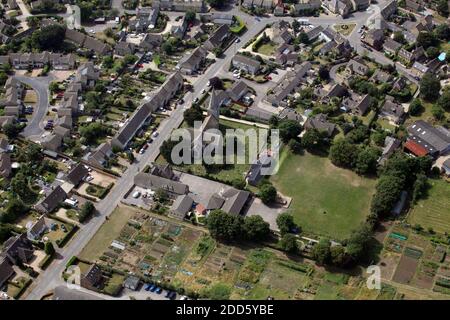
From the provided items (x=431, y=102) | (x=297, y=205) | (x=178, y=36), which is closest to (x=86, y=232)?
(x=297, y=205)

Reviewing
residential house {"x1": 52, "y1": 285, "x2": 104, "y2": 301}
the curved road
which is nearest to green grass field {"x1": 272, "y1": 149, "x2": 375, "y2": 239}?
the curved road

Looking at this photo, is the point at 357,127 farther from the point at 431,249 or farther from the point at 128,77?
the point at 128,77

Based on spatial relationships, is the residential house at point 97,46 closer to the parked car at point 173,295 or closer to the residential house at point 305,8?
the residential house at point 305,8

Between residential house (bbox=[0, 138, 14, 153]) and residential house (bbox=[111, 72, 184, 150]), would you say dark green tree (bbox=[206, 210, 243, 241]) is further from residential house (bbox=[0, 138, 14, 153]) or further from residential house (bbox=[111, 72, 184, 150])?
residential house (bbox=[0, 138, 14, 153])

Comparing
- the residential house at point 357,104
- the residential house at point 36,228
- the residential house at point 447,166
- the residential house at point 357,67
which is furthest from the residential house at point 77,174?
the residential house at point 447,166

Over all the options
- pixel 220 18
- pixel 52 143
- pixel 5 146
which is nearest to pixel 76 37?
pixel 220 18

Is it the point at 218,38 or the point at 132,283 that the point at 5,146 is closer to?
the point at 132,283
